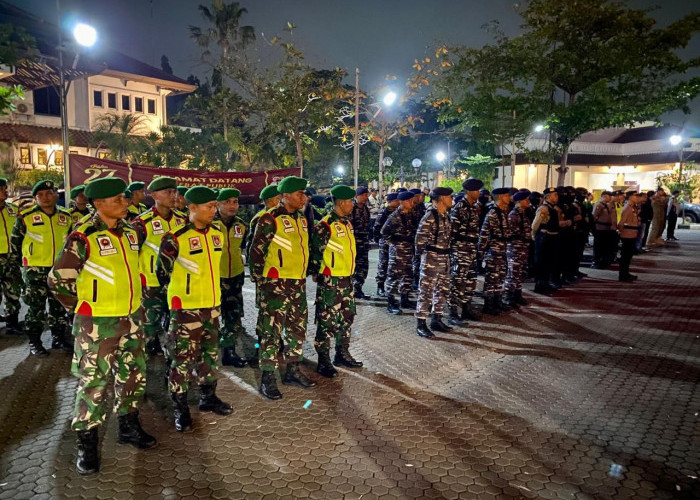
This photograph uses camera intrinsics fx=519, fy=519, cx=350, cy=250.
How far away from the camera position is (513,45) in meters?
15.9

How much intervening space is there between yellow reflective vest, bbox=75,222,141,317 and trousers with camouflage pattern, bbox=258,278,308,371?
55.8 inches

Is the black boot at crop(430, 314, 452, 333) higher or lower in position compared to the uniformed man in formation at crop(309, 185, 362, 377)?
lower

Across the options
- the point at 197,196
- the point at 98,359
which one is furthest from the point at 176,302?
the point at 197,196

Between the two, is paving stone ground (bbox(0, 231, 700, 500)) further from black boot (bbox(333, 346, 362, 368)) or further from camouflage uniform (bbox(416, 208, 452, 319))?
camouflage uniform (bbox(416, 208, 452, 319))

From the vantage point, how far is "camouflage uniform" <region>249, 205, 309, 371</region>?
195 inches

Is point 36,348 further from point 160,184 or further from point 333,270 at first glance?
point 333,270

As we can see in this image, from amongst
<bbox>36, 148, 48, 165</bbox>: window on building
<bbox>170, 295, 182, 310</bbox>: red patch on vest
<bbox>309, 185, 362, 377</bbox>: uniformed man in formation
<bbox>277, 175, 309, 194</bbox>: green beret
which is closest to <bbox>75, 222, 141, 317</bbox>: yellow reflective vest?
<bbox>170, 295, 182, 310</bbox>: red patch on vest

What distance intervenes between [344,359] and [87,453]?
9.32 ft

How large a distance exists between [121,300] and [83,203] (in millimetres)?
4298

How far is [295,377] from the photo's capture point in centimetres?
529

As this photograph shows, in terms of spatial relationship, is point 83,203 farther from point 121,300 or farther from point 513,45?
point 513,45

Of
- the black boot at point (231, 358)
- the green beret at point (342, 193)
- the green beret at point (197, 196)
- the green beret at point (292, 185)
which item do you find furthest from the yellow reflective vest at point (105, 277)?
the green beret at point (342, 193)

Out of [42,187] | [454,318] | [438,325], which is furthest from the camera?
[454,318]

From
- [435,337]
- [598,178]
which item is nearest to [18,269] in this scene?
[435,337]
